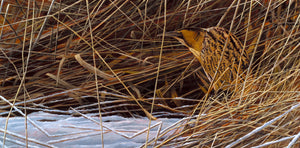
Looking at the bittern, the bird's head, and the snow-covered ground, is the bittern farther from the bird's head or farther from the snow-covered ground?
the snow-covered ground

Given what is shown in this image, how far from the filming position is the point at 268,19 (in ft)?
2.13

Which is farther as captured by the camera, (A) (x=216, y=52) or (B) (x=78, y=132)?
(A) (x=216, y=52)

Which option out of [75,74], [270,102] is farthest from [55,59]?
[270,102]

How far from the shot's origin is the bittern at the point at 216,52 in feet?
2.01

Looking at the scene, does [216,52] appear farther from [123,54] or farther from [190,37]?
[123,54]

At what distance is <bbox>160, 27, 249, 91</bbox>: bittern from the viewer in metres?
0.61

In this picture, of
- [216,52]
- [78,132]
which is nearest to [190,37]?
[216,52]

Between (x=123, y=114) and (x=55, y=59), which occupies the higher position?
(x=55, y=59)

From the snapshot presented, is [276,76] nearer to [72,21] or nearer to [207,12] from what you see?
[207,12]

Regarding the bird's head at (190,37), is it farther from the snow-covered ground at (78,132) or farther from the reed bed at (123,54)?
the snow-covered ground at (78,132)

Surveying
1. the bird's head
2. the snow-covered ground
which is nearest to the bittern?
the bird's head

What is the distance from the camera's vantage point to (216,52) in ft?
2.16

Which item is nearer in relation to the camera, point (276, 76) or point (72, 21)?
point (276, 76)

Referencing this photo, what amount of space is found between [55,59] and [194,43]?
11.3 inches
